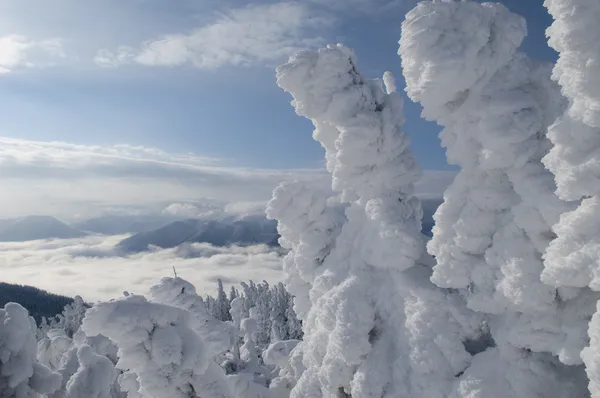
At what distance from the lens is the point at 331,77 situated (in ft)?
50.6

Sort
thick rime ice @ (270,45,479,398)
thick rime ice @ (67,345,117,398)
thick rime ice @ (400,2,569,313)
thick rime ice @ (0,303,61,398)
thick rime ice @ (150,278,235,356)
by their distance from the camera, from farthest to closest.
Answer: thick rime ice @ (150,278,235,356), thick rime ice @ (67,345,117,398), thick rime ice @ (0,303,61,398), thick rime ice @ (270,45,479,398), thick rime ice @ (400,2,569,313)

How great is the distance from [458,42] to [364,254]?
7046mm

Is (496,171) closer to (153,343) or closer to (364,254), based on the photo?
(364,254)

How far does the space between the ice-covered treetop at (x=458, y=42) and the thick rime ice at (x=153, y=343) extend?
11.2 metres

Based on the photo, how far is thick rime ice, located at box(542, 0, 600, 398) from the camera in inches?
329

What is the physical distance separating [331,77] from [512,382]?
391 inches

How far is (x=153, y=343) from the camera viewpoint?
1606cm

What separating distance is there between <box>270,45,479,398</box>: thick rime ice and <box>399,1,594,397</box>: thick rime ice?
1550 millimetres

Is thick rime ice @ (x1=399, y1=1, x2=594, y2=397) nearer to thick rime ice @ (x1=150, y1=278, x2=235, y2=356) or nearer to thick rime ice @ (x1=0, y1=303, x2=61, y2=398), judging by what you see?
thick rime ice @ (x1=150, y1=278, x2=235, y2=356)

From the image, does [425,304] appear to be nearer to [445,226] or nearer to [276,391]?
[445,226]

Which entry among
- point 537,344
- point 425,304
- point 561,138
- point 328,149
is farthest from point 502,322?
point 328,149

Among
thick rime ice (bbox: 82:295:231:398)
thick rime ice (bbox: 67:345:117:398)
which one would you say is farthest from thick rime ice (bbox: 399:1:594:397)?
thick rime ice (bbox: 67:345:117:398)

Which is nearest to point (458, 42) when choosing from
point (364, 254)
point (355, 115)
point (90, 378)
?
point (355, 115)

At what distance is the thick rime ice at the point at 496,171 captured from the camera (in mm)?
10719
